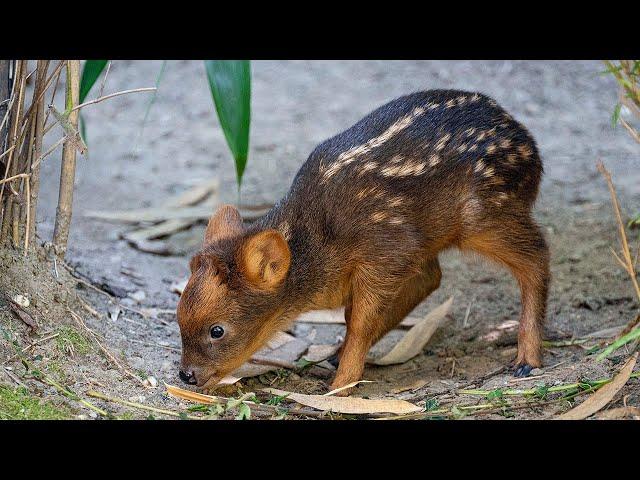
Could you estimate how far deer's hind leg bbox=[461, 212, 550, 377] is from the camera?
19.8 ft

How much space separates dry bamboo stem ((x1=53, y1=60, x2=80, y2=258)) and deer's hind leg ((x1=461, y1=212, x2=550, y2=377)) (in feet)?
8.90

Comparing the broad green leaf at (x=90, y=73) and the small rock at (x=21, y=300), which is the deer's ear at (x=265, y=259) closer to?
the small rock at (x=21, y=300)

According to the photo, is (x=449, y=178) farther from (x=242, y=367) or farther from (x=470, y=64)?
(x=470, y=64)

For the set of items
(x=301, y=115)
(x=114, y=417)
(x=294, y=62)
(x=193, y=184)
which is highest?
(x=294, y=62)

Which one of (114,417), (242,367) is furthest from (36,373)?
(242,367)

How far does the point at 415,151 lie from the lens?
5840 millimetres

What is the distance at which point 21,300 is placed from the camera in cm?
508

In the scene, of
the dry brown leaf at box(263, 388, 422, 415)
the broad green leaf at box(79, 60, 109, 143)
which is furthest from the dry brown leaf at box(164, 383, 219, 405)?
the broad green leaf at box(79, 60, 109, 143)

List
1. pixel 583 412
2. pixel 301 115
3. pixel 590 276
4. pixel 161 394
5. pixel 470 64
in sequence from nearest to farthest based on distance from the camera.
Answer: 1. pixel 583 412
2. pixel 161 394
3. pixel 590 276
4. pixel 301 115
5. pixel 470 64

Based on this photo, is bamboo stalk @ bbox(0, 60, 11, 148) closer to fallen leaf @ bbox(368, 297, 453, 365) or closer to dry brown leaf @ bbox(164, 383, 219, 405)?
dry brown leaf @ bbox(164, 383, 219, 405)

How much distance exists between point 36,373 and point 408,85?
7802mm

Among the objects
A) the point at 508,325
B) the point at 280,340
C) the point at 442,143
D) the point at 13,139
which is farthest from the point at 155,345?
the point at 508,325

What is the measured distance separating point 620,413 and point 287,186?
18.5 feet

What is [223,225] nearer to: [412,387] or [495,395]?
[412,387]
